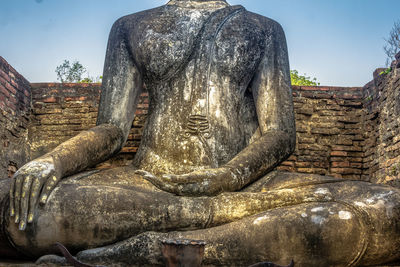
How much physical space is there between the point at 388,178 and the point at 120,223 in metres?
4.57

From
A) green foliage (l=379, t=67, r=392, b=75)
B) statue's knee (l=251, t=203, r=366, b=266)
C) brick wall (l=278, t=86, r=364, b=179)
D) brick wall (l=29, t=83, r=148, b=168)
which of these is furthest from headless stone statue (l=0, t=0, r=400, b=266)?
brick wall (l=278, t=86, r=364, b=179)

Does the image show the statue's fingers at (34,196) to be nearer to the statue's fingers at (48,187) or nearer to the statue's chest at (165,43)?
the statue's fingers at (48,187)

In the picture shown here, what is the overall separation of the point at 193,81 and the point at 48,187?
1180 mm

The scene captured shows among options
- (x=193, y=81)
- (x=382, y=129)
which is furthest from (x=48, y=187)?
(x=382, y=129)

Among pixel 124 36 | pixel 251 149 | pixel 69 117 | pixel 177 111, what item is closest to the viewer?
pixel 251 149

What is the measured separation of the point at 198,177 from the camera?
2744 mm

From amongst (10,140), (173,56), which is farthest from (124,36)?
(10,140)

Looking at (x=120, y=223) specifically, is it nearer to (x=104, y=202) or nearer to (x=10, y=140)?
(x=104, y=202)

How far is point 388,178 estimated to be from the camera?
251 inches

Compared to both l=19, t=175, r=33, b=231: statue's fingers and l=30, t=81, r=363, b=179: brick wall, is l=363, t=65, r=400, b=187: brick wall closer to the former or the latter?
l=30, t=81, r=363, b=179: brick wall

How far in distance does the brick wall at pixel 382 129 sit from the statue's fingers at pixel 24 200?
460 centimetres

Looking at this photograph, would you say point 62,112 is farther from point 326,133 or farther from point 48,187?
point 48,187

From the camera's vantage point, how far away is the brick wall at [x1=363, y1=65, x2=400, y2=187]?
20.6 ft

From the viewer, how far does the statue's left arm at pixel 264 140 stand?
274 cm
